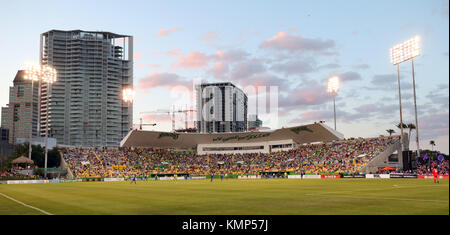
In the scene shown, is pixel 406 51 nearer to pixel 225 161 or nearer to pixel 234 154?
pixel 225 161

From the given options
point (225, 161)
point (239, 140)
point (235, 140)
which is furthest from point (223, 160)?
point (239, 140)

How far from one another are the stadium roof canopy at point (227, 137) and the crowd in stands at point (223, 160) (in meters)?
2.17

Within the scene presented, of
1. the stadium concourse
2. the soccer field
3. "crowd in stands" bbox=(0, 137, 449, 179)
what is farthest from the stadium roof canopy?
the soccer field

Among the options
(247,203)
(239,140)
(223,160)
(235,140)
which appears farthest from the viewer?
(235,140)

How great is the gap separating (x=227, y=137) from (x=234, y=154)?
20.7 feet

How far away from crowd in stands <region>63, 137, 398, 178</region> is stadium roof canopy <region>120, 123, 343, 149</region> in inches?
85.3

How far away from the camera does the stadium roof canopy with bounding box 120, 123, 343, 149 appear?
9725 centimetres

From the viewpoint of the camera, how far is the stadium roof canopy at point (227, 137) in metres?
97.2

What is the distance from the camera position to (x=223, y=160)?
11306 centimetres

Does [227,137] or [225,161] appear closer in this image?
[225,161]

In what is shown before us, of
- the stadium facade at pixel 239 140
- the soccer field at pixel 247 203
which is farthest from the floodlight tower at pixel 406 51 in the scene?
the soccer field at pixel 247 203
